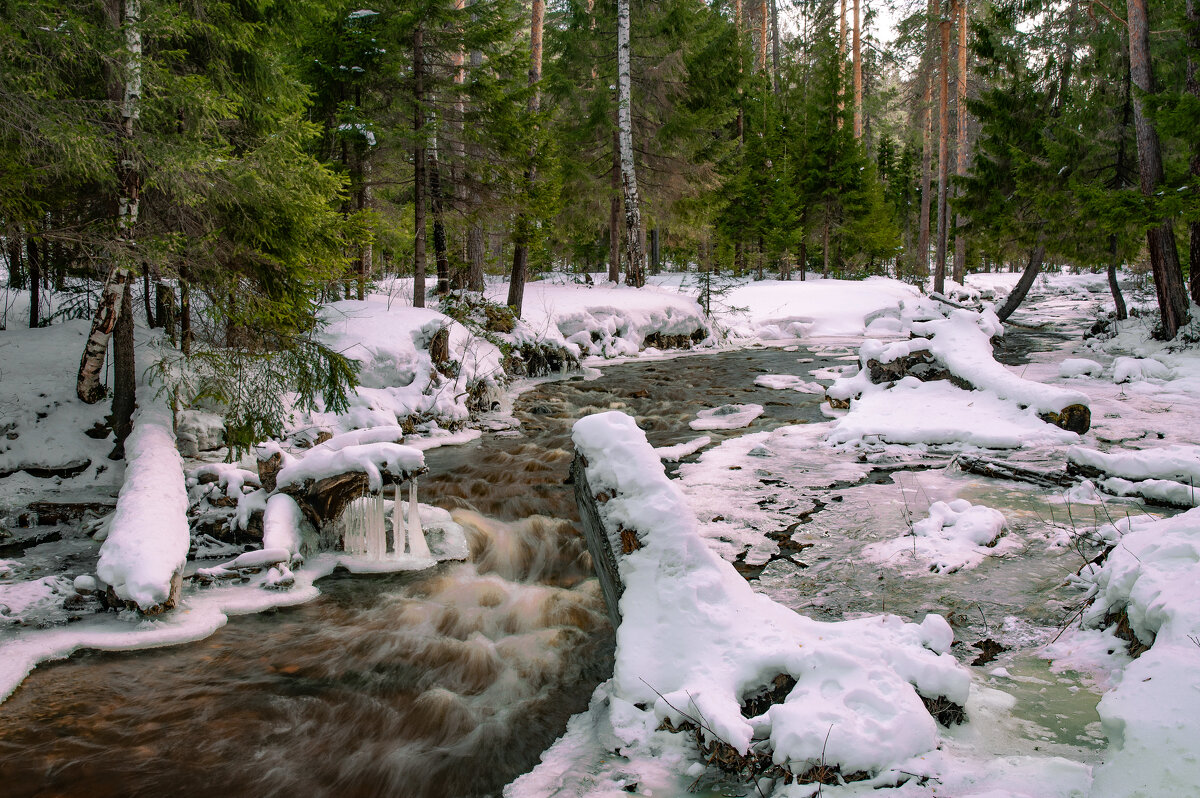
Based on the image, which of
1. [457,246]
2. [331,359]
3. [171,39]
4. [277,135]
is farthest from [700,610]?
[457,246]

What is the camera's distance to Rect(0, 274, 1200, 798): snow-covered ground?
8.54 ft

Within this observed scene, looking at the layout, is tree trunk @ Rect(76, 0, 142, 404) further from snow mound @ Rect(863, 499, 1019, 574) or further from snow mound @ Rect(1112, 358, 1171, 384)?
snow mound @ Rect(1112, 358, 1171, 384)

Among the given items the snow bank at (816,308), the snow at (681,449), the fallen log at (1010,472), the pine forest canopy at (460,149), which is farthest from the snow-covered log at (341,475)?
the snow bank at (816,308)

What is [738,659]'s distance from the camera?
3.05 metres

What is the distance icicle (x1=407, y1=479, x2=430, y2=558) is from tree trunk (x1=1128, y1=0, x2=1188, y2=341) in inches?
484

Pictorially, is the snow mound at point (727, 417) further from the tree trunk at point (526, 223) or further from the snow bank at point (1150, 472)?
the tree trunk at point (526, 223)

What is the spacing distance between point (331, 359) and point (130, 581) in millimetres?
3006

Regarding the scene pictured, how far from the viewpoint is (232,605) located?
481 cm

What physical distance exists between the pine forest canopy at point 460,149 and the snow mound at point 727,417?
5.45 m

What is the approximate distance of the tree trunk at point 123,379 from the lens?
6426 millimetres

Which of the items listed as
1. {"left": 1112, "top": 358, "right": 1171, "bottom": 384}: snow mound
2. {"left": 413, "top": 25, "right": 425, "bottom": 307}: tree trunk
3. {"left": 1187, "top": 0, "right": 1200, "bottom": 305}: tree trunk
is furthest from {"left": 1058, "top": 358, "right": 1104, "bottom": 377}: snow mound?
{"left": 413, "top": 25, "right": 425, "bottom": 307}: tree trunk

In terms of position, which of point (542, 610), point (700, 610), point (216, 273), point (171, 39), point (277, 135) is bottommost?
point (542, 610)

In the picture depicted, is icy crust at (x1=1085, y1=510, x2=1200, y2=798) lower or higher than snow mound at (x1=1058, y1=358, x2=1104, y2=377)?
lower

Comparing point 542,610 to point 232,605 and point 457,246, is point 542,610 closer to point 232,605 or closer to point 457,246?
point 232,605
